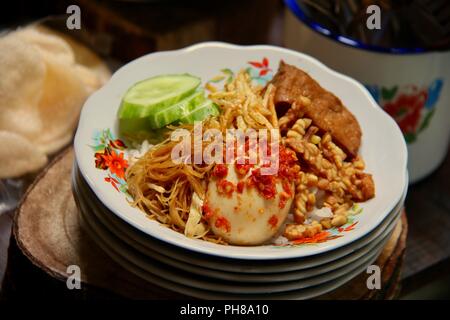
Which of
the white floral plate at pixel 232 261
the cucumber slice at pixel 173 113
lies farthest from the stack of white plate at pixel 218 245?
the cucumber slice at pixel 173 113

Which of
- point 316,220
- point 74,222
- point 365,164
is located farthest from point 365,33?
point 74,222

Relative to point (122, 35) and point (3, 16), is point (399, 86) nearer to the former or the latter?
point (122, 35)

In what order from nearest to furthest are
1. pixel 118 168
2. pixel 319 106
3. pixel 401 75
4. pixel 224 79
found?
pixel 118 168 → pixel 319 106 → pixel 224 79 → pixel 401 75

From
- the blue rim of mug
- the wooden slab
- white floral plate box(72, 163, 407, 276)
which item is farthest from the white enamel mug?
white floral plate box(72, 163, 407, 276)

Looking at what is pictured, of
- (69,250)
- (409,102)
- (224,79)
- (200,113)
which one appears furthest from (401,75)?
(69,250)

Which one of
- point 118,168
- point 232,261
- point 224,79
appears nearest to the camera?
point 232,261

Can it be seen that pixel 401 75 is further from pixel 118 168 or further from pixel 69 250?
pixel 69 250

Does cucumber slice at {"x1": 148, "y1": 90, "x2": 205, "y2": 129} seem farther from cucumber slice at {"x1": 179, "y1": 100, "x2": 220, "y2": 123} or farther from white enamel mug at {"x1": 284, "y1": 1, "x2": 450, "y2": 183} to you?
white enamel mug at {"x1": 284, "y1": 1, "x2": 450, "y2": 183}
